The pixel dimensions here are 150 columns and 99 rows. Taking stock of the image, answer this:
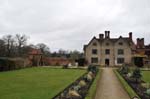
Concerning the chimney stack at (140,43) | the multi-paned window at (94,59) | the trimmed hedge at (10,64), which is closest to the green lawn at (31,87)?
the trimmed hedge at (10,64)

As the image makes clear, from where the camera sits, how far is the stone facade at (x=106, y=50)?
6450 cm

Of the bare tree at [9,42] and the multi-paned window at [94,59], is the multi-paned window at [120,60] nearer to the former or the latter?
the multi-paned window at [94,59]

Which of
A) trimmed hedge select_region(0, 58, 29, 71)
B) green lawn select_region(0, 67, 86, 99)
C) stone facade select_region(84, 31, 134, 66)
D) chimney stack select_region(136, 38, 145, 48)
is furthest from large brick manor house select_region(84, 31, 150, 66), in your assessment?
green lawn select_region(0, 67, 86, 99)

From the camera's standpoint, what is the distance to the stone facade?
212 feet

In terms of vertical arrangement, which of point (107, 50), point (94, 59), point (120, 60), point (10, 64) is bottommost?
point (10, 64)

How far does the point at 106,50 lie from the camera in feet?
215

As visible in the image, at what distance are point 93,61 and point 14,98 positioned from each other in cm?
5108

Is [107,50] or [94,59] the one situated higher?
[107,50]

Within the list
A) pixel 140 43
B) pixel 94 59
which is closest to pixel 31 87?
pixel 94 59

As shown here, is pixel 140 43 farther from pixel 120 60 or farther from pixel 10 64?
pixel 10 64

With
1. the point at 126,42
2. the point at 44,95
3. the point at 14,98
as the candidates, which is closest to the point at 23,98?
the point at 14,98

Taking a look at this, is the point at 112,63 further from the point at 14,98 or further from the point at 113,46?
the point at 14,98

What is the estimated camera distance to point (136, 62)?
60.0 meters

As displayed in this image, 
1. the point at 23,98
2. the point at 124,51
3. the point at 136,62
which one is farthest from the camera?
the point at 124,51
